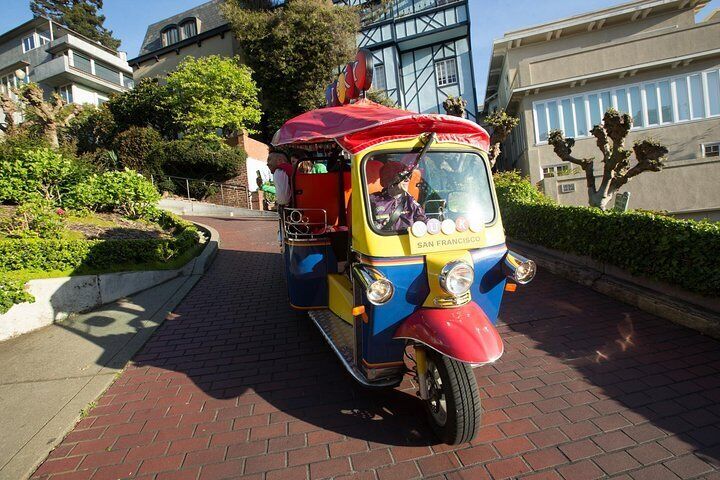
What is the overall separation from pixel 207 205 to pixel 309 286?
15.0 m

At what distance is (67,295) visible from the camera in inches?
221

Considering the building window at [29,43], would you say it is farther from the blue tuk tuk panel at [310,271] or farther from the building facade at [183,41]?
the blue tuk tuk panel at [310,271]

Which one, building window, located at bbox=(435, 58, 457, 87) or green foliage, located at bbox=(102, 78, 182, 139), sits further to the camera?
building window, located at bbox=(435, 58, 457, 87)

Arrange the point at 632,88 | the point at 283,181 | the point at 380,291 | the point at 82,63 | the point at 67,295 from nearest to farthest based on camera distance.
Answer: the point at 380,291 → the point at 283,181 → the point at 67,295 → the point at 632,88 → the point at 82,63

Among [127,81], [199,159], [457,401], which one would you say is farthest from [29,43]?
[457,401]

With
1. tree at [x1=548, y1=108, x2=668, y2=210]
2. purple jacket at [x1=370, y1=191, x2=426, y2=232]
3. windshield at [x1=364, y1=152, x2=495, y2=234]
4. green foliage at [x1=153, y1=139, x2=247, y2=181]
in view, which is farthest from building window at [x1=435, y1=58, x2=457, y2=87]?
purple jacket at [x1=370, y1=191, x2=426, y2=232]

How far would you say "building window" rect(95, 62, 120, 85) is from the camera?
109ft

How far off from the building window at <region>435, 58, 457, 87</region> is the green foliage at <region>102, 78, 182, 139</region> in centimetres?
1527

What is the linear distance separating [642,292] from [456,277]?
3473 mm

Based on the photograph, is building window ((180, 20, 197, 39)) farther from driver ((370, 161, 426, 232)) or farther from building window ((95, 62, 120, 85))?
driver ((370, 161, 426, 232))

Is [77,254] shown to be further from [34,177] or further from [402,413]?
[402,413]

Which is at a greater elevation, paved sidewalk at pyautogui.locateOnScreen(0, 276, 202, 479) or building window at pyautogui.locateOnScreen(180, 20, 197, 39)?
building window at pyautogui.locateOnScreen(180, 20, 197, 39)

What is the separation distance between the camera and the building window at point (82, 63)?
3094 centimetres

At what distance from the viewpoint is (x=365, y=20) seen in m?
25.0
